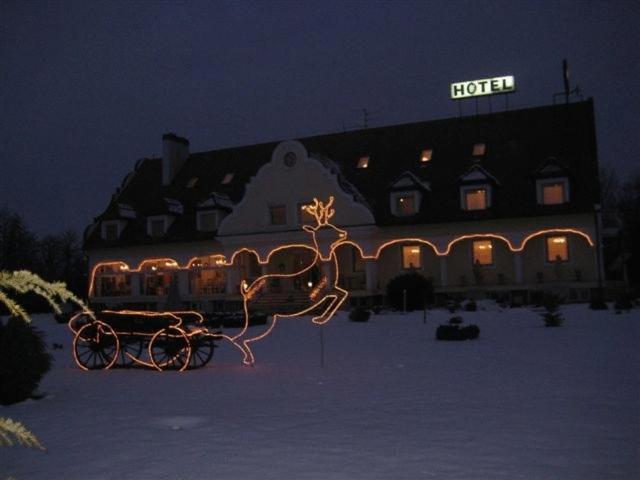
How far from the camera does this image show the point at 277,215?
3794 centimetres

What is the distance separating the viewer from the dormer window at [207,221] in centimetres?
3981

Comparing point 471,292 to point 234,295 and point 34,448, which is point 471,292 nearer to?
point 234,295

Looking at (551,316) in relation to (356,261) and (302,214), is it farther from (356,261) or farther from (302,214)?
(302,214)

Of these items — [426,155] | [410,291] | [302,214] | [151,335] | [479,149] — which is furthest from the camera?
[426,155]

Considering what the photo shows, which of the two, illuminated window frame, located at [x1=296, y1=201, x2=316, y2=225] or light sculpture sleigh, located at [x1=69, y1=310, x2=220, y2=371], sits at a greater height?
illuminated window frame, located at [x1=296, y1=201, x2=316, y2=225]

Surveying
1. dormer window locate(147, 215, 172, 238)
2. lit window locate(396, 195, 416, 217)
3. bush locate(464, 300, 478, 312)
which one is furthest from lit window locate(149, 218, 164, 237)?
bush locate(464, 300, 478, 312)

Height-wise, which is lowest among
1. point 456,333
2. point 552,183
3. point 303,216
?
point 456,333

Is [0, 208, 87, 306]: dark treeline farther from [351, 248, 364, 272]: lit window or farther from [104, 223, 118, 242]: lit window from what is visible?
[351, 248, 364, 272]: lit window

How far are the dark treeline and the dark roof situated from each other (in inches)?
352

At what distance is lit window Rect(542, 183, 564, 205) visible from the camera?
108 feet

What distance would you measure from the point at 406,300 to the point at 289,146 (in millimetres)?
11796

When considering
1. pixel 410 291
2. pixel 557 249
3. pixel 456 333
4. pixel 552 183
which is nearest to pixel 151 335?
pixel 456 333

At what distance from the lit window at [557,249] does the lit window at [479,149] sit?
6.16 meters

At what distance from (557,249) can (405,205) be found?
788cm
